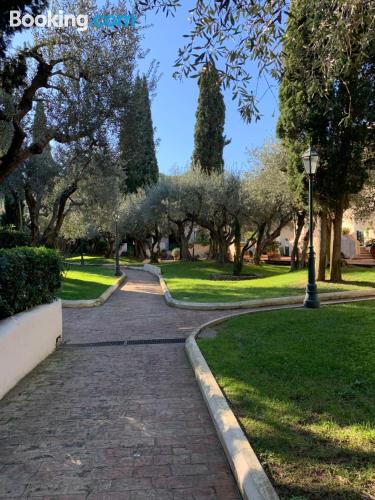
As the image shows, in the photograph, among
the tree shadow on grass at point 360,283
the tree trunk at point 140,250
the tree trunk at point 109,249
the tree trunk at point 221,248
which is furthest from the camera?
the tree trunk at point 109,249

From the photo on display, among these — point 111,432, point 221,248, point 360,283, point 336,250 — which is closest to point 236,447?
point 111,432

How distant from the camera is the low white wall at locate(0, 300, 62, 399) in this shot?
207 inches

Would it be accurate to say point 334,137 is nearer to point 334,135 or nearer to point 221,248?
point 334,135

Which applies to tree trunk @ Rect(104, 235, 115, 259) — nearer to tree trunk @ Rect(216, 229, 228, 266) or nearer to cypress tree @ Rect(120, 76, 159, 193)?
tree trunk @ Rect(216, 229, 228, 266)

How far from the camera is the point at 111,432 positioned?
4094mm

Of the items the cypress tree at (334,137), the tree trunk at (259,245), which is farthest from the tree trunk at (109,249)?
the cypress tree at (334,137)

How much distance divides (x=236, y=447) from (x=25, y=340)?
12.3 ft

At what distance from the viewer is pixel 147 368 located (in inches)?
257

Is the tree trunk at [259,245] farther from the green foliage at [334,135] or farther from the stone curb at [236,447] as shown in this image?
the stone curb at [236,447]

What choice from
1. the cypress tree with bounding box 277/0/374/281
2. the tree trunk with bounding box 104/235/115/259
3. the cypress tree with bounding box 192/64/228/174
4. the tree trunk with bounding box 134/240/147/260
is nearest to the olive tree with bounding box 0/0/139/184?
the cypress tree with bounding box 277/0/374/281

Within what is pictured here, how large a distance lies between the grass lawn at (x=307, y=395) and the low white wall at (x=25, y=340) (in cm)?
257

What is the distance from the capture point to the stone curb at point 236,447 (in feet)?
9.21

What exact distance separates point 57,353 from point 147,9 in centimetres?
585

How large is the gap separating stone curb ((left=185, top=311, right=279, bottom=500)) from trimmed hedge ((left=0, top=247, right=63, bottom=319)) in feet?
9.09
